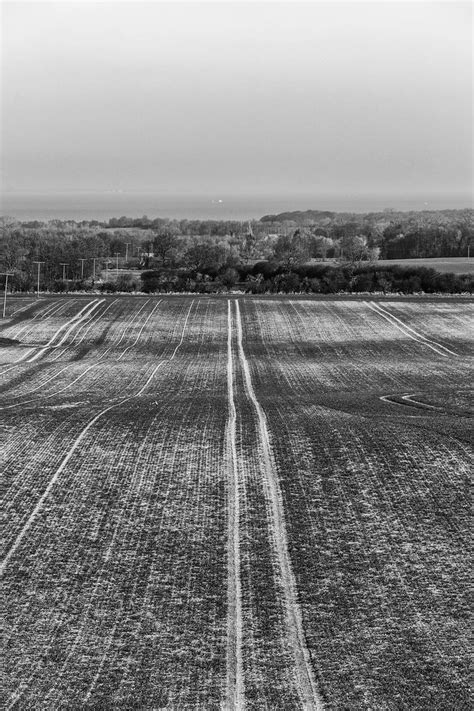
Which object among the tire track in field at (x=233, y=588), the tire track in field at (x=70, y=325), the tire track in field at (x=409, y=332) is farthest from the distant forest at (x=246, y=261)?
the tire track in field at (x=233, y=588)

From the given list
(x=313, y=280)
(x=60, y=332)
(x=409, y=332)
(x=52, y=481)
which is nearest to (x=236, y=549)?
(x=52, y=481)

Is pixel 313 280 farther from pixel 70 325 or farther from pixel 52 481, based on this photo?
pixel 52 481

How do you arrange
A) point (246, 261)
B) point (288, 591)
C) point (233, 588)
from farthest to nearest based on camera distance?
1. point (246, 261)
2. point (233, 588)
3. point (288, 591)

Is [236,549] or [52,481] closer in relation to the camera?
[236,549]

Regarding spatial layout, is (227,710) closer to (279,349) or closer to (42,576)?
(42,576)

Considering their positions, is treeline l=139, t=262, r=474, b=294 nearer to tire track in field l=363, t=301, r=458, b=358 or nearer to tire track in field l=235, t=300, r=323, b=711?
tire track in field l=363, t=301, r=458, b=358

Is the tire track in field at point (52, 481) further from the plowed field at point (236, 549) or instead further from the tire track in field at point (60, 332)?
the tire track in field at point (60, 332)
